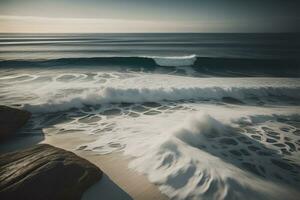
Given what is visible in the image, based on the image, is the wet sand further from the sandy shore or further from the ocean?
the ocean

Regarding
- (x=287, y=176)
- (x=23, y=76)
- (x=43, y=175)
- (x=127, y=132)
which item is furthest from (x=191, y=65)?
(x=43, y=175)

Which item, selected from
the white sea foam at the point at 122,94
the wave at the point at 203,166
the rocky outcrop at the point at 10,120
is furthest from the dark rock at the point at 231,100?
the rocky outcrop at the point at 10,120

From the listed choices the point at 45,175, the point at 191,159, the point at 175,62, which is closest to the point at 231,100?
the point at 191,159

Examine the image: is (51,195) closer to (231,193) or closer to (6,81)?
(231,193)

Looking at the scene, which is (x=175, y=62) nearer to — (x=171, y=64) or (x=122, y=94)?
(x=171, y=64)

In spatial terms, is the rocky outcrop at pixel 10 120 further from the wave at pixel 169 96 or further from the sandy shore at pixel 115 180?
the wave at pixel 169 96
